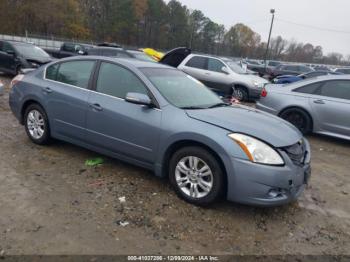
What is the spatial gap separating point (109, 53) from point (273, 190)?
1192 centimetres

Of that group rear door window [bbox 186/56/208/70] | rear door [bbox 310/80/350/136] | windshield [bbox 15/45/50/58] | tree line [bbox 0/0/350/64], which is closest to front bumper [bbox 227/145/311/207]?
rear door [bbox 310/80/350/136]

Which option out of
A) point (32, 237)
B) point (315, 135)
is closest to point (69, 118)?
point (32, 237)

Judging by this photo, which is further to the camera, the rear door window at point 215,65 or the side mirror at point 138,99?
the rear door window at point 215,65

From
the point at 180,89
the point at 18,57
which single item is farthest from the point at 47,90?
the point at 18,57

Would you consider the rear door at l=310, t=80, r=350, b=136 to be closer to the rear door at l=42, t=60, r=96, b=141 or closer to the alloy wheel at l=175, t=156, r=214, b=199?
the alloy wheel at l=175, t=156, r=214, b=199

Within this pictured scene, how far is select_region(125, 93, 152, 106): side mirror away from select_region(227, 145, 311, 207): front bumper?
1275mm

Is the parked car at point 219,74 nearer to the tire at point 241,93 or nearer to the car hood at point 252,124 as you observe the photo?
the tire at point 241,93

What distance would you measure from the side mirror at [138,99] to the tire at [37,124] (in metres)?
1.85

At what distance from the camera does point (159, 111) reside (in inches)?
164

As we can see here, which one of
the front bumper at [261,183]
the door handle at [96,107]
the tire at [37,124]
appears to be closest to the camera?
the front bumper at [261,183]

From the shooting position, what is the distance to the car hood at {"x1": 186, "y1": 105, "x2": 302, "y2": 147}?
380 cm

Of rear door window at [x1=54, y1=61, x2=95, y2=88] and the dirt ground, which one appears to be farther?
rear door window at [x1=54, y1=61, x2=95, y2=88]

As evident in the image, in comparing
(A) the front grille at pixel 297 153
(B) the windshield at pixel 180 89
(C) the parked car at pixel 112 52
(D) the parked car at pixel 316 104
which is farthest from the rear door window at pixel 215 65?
(A) the front grille at pixel 297 153

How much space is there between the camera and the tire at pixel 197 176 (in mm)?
3750
